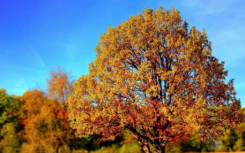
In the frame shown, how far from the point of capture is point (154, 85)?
671 inches

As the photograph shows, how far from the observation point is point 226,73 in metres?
18.6

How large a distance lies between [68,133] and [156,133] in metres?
22.2

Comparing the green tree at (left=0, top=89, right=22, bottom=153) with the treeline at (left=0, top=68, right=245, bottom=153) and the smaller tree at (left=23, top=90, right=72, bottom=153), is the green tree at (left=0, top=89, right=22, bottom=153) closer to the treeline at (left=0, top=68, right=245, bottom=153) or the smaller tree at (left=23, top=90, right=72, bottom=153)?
the treeline at (left=0, top=68, right=245, bottom=153)

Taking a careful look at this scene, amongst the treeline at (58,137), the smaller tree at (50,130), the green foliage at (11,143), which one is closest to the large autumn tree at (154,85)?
the treeline at (58,137)

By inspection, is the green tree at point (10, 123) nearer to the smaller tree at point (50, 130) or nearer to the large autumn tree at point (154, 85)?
the smaller tree at point (50, 130)

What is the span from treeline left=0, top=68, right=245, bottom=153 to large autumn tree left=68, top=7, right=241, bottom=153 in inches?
652

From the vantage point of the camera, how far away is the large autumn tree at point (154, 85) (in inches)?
663

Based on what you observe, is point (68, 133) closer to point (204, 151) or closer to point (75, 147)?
point (75, 147)

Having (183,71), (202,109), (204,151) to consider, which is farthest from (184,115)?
(204,151)

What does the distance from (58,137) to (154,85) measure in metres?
25.8

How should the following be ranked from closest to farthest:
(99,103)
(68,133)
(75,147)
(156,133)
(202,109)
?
(202,109)
(99,103)
(156,133)
(68,133)
(75,147)

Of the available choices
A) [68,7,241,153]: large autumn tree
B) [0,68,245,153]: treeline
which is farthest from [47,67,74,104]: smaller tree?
[68,7,241,153]: large autumn tree

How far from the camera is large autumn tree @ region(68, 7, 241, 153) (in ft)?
55.3

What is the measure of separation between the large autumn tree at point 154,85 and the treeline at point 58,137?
16568 millimetres
